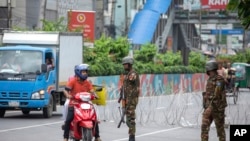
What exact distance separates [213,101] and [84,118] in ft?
7.95

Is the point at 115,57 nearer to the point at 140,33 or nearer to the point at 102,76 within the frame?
the point at 102,76

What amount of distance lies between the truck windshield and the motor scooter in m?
10.5

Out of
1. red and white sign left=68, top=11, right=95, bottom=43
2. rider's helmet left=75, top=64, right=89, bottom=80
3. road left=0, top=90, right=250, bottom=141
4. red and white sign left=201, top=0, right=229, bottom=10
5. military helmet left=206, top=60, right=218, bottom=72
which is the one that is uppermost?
red and white sign left=201, top=0, right=229, bottom=10

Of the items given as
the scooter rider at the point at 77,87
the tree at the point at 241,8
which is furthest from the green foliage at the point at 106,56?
the tree at the point at 241,8

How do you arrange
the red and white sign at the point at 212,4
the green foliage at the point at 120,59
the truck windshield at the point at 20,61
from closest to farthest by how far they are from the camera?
the truck windshield at the point at 20,61 → the green foliage at the point at 120,59 → the red and white sign at the point at 212,4

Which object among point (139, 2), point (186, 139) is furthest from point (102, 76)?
point (139, 2)

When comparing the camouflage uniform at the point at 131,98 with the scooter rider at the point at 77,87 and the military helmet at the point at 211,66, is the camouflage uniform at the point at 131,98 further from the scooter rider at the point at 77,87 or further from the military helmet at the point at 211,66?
the military helmet at the point at 211,66

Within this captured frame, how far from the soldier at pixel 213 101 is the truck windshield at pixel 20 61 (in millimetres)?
11152

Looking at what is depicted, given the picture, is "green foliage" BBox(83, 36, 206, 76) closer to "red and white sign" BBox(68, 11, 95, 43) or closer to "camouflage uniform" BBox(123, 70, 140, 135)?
"red and white sign" BBox(68, 11, 95, 43)

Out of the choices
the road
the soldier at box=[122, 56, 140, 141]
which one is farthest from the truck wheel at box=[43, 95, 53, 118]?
the soldier at box=[122, 56, 140, 141]

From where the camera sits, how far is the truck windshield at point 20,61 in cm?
2533

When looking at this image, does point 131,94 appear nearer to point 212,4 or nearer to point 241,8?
point 241,8

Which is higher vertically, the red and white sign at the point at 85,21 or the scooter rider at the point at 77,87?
the red and white sign at the point at 85,21

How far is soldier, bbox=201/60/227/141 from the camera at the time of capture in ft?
48.8
